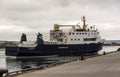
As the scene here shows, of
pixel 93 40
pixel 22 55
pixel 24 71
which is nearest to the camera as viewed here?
pixel 24 71

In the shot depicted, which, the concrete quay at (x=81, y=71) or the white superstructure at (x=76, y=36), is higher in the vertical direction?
the white superstructure at (x=76, y=36)

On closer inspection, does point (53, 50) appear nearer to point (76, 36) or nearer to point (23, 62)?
point (76, 36)

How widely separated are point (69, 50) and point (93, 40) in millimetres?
6401

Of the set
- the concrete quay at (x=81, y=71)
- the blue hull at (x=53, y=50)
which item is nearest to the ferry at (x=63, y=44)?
the blue hull at (x=53, y=50)

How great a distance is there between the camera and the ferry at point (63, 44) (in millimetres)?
72500

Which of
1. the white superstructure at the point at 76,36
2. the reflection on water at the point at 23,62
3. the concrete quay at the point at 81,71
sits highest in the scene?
the white superstructure at the point at 76,36

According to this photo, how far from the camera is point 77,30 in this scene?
77.6 m

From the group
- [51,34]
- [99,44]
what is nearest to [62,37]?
[51,34]

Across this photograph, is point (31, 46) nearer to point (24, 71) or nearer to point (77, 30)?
point (77, 30)

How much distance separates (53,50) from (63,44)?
2807 mm

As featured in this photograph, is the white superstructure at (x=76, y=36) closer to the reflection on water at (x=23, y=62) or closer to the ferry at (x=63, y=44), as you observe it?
the ferry at (x=63, y=44)

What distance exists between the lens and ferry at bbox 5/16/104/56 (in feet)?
238

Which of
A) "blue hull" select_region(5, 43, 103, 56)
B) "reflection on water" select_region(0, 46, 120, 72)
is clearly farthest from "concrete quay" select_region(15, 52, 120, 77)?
"blue hull" select_region(5, 43, 103, 56)

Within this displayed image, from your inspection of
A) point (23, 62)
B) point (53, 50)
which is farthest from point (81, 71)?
point (53, 50)
